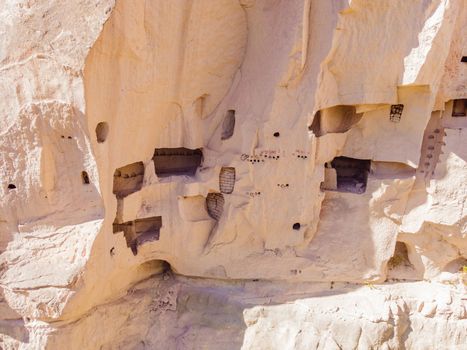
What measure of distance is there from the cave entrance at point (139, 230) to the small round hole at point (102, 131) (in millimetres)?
1170

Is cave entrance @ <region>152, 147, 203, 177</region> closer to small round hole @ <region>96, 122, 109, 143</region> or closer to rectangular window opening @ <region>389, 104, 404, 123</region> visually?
small round hole @ <region>96, 122, 109, 143</region>

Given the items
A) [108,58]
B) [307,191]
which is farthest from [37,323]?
[307,191]

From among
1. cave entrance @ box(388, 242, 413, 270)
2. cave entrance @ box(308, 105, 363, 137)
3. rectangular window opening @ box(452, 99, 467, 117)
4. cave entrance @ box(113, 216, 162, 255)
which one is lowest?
cave entrance @ box(388, 242, 413, 270)

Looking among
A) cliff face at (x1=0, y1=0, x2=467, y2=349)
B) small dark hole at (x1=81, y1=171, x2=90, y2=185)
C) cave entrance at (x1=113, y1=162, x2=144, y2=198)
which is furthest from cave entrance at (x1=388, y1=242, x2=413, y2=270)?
small dark hole at (x1=81, y1=171, x2=90, y2=185)

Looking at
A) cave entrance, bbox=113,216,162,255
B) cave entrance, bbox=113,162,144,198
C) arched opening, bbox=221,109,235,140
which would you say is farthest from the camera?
arched opening, bbox=221,109,235,140

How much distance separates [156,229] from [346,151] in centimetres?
265

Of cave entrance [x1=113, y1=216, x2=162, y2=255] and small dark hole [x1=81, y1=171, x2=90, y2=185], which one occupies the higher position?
small dark hole [x1=81, y1=171, x2=90, y2=185]

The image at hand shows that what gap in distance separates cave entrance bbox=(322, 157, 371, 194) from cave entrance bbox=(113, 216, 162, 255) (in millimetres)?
2245

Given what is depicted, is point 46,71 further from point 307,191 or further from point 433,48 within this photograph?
point 433,48

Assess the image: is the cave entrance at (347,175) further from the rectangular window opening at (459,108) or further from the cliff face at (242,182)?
the rectangular window opening at (459,108)

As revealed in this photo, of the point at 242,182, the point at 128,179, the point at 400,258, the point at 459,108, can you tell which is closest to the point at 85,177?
the point at 128,179

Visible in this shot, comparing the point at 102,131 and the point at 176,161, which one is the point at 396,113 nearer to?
the point at 176,161

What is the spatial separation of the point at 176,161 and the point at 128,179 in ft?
2.55

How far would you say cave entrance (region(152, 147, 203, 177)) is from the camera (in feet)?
17.4
